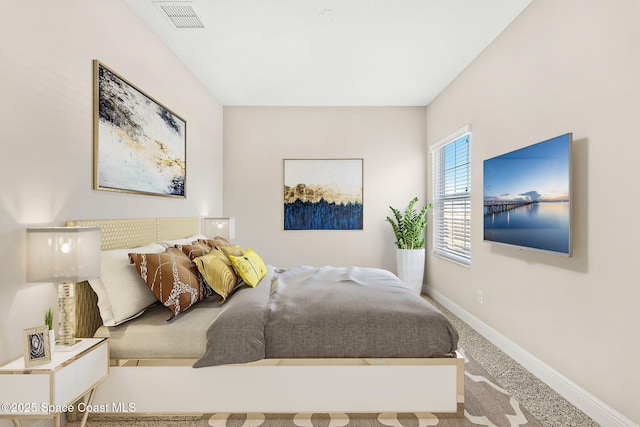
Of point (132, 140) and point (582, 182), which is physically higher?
point (132, 140)

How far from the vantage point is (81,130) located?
2109mm

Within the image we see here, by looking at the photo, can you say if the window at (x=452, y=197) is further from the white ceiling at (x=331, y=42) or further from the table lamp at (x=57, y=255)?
the table lamp at (x=57, y=255)

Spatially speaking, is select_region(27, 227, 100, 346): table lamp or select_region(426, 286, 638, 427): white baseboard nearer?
select_region(27, 227, 100, 346): table lamp

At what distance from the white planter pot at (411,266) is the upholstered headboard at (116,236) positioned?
282 centimetres

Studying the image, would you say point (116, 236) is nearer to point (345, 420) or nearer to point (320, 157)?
point (345, 420)

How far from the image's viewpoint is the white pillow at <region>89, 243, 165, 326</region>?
1.94m

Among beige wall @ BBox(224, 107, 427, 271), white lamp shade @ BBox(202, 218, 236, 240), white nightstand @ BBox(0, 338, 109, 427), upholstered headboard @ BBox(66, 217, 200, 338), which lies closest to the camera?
white nightstand @ BBox(0, 338, 109, 427)

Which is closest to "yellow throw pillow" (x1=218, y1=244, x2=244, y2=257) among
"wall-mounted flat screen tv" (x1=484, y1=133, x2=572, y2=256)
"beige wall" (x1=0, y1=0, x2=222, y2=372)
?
"beige wall" (x1=0, y1=0, x2=222, y2=372)

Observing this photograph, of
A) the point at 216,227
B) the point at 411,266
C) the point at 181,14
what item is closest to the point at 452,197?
the point at 411,266

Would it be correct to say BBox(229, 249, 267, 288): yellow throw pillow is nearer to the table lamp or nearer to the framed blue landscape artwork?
the table lamp

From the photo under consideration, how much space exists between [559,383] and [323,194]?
11.3 ft

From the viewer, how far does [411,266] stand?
4602mm

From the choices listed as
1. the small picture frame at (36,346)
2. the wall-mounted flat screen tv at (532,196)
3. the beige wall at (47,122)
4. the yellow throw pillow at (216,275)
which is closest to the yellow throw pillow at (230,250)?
the yellow throw pillow at (216,275)

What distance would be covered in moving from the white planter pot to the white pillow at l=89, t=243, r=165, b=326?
3371mm
